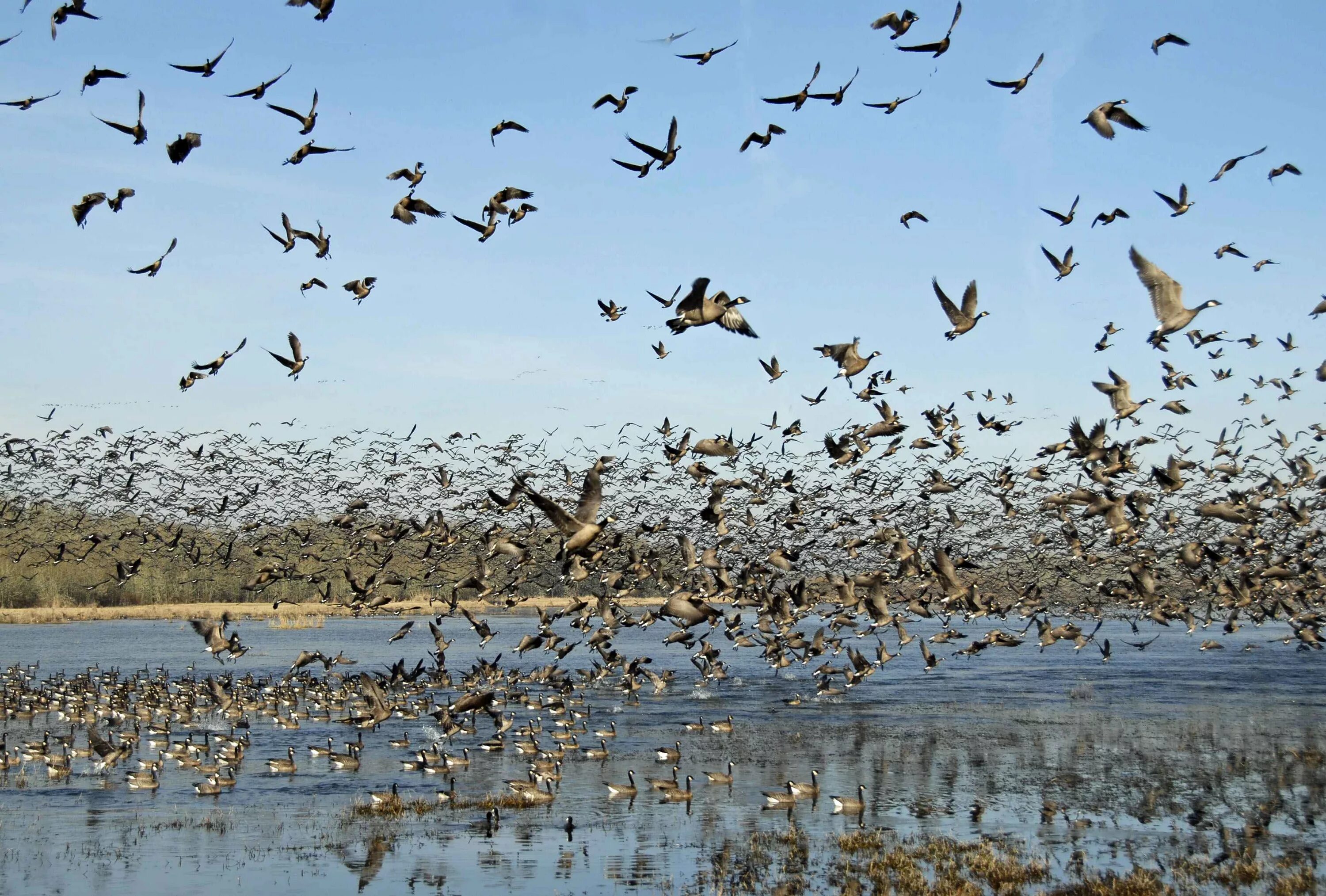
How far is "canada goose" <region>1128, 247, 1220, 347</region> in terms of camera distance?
18.4m

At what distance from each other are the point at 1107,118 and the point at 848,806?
1415 cm

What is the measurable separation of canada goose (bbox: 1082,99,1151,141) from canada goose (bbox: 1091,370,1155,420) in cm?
508

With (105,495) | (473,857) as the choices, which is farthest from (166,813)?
(105,495)

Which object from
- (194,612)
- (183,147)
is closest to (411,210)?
(183,147)

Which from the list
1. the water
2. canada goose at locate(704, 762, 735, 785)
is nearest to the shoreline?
the water

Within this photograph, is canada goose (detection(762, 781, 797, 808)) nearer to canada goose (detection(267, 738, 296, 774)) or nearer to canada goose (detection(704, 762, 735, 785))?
canada goose (detection(704, 762, 735, 785))

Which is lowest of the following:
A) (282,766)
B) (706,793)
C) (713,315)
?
(706,793)

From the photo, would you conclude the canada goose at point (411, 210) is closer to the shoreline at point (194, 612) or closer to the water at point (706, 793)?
the water at point (706, 793)

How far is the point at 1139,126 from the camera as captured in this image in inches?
765

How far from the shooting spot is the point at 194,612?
95.8 meters

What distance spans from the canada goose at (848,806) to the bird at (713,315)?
10891 mm

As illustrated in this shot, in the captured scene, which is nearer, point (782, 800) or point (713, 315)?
point (713, 315)

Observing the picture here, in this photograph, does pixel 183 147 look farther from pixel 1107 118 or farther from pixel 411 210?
pixel 1107 118

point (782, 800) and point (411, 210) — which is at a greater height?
point (411, 210)
